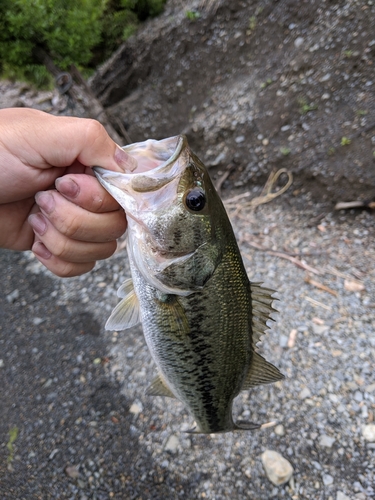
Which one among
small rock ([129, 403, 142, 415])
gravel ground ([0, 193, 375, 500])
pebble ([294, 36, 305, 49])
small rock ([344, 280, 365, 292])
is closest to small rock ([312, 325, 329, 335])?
gravel ground ([0, 193, 375, 500])

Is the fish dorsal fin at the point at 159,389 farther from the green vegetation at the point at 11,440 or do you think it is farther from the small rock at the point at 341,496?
the green vegetation at the point at 11,440

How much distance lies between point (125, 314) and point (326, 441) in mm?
1902

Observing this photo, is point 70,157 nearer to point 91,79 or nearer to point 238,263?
point 238,263

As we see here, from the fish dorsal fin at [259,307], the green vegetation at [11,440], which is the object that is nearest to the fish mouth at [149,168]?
the fish dorsal fin at [259,307]

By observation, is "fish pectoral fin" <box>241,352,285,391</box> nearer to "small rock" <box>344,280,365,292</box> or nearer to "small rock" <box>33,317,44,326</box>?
"small rock" <box>344,280,365,292</box>

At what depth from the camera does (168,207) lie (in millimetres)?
1461

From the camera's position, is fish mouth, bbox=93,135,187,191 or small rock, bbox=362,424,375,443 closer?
fish mouth, bbox=93,135,187,191

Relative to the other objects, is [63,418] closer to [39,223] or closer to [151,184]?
[39,223]

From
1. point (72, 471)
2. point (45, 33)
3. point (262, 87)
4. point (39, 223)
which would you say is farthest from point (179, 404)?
point (45, 33)

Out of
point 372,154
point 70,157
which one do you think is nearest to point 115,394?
point 70,157

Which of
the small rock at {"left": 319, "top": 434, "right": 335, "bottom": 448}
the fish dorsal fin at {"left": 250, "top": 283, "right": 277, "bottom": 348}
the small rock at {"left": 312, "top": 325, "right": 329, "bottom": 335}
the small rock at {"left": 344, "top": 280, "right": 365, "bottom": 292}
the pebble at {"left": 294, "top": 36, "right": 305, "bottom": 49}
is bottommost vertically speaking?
the small rock at {"left": 344, "top": 280, "right": 365, "bottom": 292}

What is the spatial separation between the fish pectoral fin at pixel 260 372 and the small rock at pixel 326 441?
114 centimetres

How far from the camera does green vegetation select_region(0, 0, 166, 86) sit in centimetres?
437

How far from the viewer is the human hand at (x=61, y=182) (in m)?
Result: 1.54
